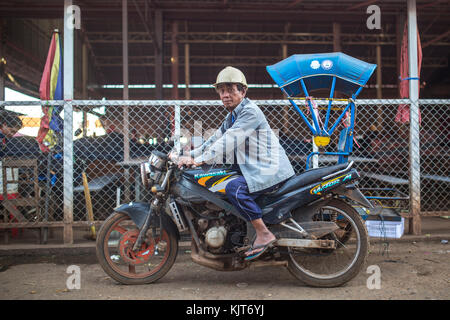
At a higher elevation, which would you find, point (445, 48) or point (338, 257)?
point (445, 48)

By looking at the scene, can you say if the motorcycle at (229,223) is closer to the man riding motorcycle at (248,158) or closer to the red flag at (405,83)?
the man riding motorcycle at (248,158)

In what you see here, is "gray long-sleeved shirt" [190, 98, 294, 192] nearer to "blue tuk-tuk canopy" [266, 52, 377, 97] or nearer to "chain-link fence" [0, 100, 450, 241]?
"blue tuk-tuk canopy" [266, 52, 377, 97]

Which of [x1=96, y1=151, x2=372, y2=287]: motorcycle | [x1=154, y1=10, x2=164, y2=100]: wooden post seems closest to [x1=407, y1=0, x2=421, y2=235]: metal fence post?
[x1=96, y1=151, x2=372, y2=287]: motorcycle

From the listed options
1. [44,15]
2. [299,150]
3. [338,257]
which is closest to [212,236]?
[338,257]

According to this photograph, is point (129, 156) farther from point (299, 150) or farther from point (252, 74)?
point (252, 74)

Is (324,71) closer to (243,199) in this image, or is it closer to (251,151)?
(251,151)

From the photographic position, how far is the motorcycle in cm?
341

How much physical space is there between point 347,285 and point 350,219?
63cm

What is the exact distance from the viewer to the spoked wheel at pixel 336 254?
3471 millimetres

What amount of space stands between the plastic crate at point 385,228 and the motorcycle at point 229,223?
1.01 meters

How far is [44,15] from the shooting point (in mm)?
10195

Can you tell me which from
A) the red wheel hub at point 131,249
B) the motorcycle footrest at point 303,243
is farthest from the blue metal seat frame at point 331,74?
the red wheel hub at point 131,249

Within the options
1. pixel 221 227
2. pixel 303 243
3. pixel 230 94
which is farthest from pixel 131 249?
pixel 230 94
